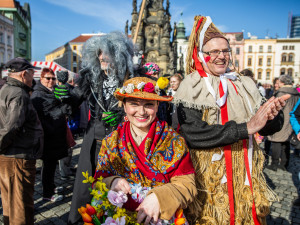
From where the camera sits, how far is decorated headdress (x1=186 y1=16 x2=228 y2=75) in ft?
5.97

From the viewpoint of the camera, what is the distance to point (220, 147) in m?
1.74

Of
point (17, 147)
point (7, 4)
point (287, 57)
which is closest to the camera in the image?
point (17, 147)

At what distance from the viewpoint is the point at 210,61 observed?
5.85 feet

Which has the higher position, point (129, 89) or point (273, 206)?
point (129, 89)

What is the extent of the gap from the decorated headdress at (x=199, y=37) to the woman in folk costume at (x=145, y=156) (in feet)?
1.53

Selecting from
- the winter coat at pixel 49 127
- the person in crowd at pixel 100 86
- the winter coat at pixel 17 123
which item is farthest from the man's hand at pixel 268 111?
the winter coat at pixel 49 127

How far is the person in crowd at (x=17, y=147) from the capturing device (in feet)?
8.63

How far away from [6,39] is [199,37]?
3681 centimetres

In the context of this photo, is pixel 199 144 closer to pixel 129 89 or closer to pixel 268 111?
pixel 268 111

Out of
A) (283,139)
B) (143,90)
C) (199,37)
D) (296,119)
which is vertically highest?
(199,37)

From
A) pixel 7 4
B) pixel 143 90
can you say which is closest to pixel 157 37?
pixel 7 4

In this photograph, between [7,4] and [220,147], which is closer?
[220,147]

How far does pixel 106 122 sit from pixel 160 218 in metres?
1.35

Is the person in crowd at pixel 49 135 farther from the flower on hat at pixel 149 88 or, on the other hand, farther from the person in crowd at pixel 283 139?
the person in crowd at pixel 283 139
